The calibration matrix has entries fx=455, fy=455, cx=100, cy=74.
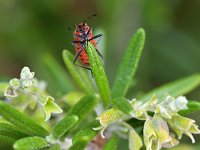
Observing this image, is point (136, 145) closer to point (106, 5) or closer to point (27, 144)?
point (27, 144)

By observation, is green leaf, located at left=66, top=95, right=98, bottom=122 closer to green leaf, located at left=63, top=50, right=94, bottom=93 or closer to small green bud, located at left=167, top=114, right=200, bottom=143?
small green bud, located at left=167, top=114, right=200, bottom=143

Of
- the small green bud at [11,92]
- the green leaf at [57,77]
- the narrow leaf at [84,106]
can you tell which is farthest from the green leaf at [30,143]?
the green leaf at [57,77]

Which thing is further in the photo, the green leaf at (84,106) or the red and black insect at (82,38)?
the red and black insect at (82,38)

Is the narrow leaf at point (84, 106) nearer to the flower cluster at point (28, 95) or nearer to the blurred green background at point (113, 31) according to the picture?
the flower cluster at point (28, 95)

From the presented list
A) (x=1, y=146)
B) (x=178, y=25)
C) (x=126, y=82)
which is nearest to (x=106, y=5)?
(x=178, y=25)

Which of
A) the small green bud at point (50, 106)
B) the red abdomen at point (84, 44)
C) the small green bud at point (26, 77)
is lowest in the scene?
the small green bud at point (50, 106)

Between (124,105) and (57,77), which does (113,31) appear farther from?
(124,105)

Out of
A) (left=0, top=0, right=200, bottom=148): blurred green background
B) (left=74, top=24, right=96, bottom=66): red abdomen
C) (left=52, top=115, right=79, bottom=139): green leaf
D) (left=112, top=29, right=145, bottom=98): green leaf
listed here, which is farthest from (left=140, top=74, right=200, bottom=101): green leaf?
(left=0, top=0, right=200, bottom=148): blurred green background
